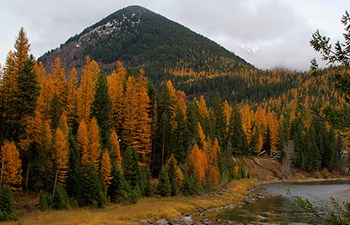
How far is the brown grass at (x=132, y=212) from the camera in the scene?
36.7 metres

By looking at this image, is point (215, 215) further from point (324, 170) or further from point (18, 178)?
point (324, 170)

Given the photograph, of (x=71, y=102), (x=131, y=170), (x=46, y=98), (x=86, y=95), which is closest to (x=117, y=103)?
(x=86, y=95)

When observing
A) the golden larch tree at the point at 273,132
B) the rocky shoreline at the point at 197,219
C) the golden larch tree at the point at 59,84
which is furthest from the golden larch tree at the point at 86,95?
the golden larch tree at the point at 273,132

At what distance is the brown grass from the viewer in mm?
36737

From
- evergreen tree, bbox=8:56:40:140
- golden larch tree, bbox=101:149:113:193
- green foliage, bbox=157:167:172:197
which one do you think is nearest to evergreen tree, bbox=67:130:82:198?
golden larch tree, bbox=101:149:113:193

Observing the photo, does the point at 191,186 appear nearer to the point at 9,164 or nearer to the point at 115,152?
the point at 115,152

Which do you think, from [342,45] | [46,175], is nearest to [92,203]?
[46,175]

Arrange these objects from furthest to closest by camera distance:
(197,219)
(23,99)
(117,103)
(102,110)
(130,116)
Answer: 1. (117,103)
2. (130,116)
3. (102,110)
4. (23,99)
5. (197,219)

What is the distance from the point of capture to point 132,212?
43375 mm

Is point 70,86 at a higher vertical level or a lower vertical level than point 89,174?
higher

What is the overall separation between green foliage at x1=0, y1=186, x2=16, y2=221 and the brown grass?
3.97 ft

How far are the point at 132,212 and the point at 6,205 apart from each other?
48.7 feet

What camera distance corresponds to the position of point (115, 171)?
5197cm

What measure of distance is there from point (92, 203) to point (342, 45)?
138 ft
